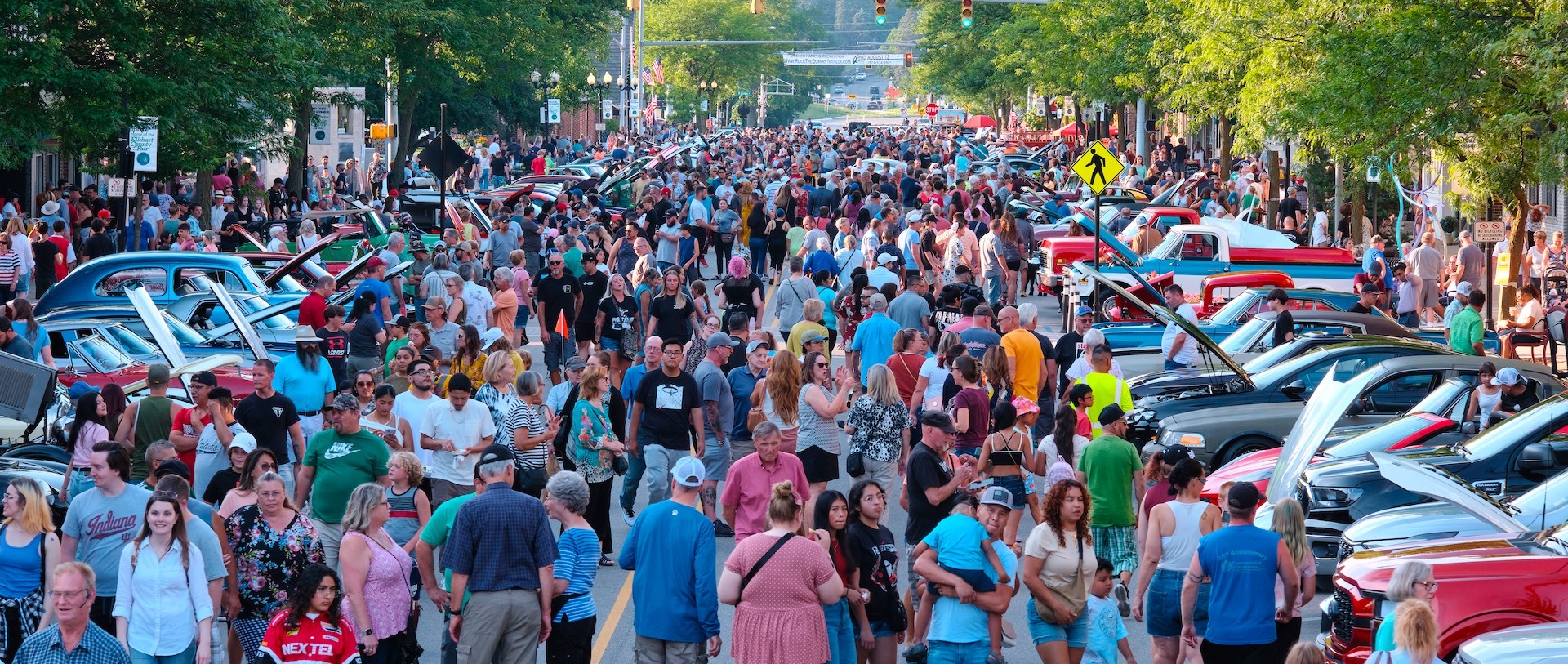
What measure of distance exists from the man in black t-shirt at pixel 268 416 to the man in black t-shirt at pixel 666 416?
2297mm

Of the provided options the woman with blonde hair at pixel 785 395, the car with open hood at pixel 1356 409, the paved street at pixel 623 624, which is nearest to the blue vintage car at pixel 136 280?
the paved street at pixel 623 624

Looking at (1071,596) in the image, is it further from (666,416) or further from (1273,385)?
(1273,385)

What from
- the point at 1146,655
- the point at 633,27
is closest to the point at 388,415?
Result: the point at 1146,655

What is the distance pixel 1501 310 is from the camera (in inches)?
1087

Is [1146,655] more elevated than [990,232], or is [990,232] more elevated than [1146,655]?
[990,232]

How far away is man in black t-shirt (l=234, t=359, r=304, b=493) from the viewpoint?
39.0ft

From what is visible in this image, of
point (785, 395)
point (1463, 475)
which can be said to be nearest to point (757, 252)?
point (785, 395)

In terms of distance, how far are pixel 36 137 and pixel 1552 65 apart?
19831 millimetres

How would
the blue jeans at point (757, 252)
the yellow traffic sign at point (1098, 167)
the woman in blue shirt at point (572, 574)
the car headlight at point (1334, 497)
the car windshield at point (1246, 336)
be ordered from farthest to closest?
1. the blue jeans at point (757, 252)
2. the yellow traffic sign at point (1098, 167)
3. the car windshield at point (1246, 336)
4. the car headlight at point (1334, 497)
5. the woman in blue shirt at point (572, 574)

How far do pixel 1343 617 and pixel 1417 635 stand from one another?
211 cm

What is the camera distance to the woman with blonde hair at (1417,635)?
7.22 m

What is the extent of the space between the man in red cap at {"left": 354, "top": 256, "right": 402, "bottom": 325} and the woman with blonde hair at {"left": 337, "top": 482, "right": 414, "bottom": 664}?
884cm

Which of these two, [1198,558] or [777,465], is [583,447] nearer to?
[777,465]

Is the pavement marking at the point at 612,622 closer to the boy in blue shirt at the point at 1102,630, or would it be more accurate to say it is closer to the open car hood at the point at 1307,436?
the boy in blue shirt at the point at 1102,630
